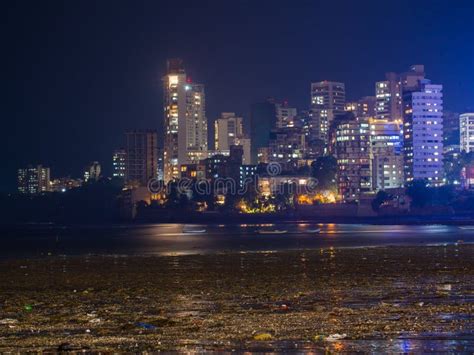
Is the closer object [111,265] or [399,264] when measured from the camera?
[399,264]

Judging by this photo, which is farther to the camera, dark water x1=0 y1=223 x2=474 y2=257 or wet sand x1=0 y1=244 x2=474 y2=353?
dark water x1=0 y1=223 x2=474 y2=257

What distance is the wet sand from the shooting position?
2053cm

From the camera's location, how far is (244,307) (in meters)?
28.0

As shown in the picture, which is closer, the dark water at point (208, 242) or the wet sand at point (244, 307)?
the wet sand at point (244, 307)

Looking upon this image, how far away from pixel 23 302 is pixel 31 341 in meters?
10.7

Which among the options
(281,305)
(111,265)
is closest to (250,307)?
(281,305)

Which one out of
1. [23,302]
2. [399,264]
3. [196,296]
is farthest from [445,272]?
[23,302]

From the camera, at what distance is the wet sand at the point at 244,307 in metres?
20.5

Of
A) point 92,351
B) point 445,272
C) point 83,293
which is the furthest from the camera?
point 445,272

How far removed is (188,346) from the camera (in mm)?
20062

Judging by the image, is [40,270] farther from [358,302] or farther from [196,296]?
[358,302]

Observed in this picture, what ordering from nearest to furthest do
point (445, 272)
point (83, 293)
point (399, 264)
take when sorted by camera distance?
point (83, 293)
point (445, 272)
point (399, 264)

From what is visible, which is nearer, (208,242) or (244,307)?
(244,307)

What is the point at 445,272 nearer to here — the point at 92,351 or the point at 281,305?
the point at 281,305
